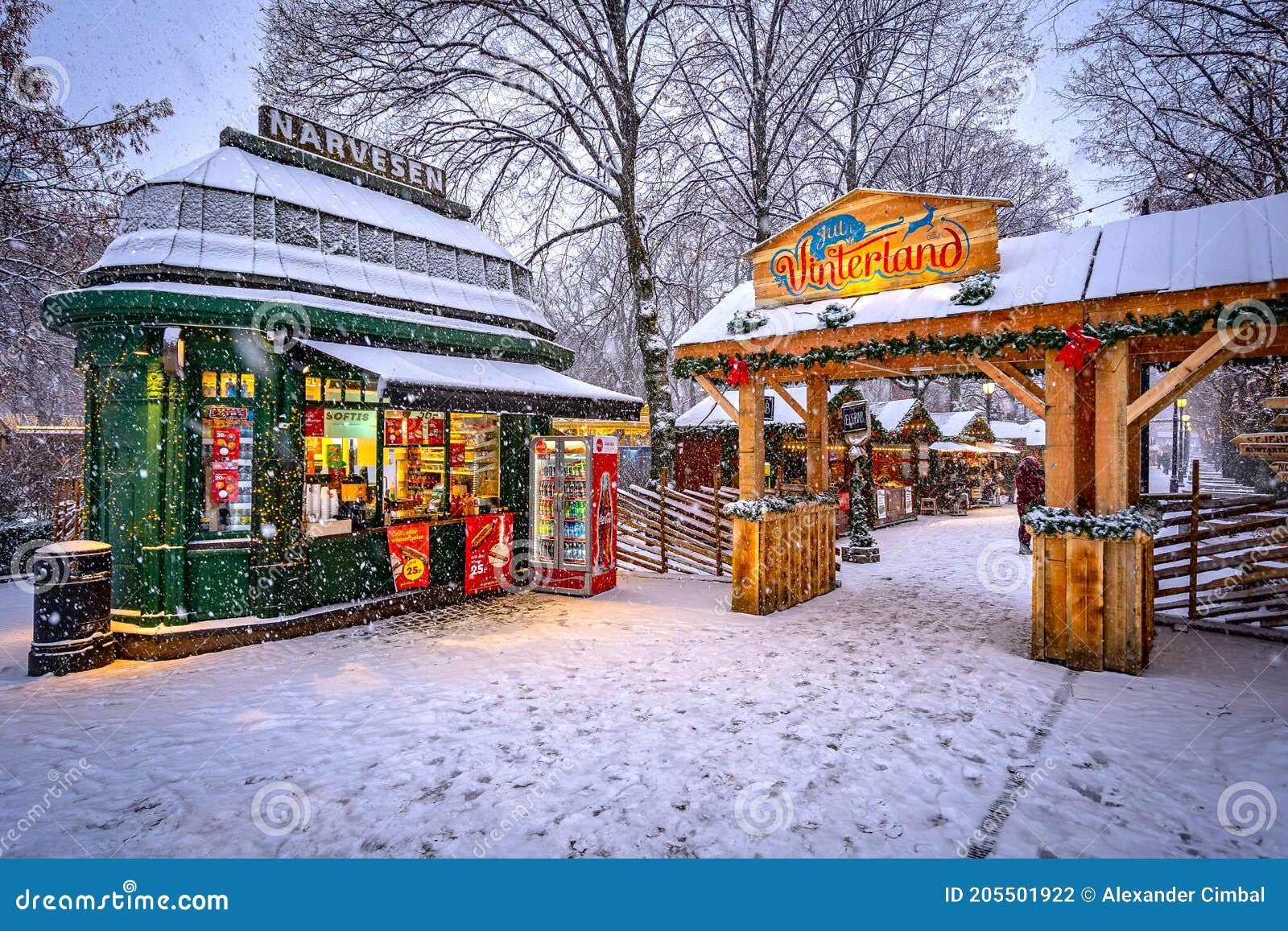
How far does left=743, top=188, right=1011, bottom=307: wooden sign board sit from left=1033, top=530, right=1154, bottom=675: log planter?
3191 millimetres

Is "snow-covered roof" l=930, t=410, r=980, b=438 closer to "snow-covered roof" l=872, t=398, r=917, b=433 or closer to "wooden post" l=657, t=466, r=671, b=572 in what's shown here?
"snow-covered roof" l=872, t=398, r=917, b=433

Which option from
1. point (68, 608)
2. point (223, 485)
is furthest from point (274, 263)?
point (68, 608)

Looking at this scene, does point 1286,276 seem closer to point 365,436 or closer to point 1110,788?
point 1110,788

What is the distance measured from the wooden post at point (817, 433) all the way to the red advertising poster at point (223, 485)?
26.9ft

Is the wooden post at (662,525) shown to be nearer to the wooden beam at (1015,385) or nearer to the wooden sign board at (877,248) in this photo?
the wooden sign board at (877,248)

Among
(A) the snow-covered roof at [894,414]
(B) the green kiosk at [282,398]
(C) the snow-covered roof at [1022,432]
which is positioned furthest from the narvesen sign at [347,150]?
(C) the snow-covered roof at [1022,432]

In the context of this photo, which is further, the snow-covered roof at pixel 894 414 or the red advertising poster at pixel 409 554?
the snow-covered roof at pixel 894 414

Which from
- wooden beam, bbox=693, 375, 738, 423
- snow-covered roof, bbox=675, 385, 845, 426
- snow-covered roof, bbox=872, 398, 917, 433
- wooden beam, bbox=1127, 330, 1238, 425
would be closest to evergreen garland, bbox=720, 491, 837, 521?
wooden beam, bbox=693, 375, 738, 423

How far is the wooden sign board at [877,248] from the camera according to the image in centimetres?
703

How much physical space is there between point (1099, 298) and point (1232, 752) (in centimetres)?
395

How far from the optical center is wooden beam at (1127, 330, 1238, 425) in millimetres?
5656

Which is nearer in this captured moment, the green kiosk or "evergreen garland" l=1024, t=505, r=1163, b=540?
"evergreen garland" l=1024, t=505, r=1163, b=540

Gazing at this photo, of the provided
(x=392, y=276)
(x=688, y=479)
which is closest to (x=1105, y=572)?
(x=392, y=276)

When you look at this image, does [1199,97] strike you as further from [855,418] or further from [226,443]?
[226,443]
